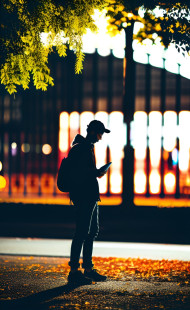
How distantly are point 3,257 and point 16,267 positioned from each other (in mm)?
958

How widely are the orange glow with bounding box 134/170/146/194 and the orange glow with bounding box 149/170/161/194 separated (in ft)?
1.94

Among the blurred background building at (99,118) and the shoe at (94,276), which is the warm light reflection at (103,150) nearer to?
the blurred background building at (99,118)

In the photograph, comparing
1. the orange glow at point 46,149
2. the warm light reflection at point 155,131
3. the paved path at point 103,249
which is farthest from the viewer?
the orange glow at point 46,149

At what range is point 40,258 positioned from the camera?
790 centimetres

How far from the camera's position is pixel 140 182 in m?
28.9

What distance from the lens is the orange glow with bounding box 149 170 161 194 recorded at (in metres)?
26.5

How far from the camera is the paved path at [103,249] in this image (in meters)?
8.41

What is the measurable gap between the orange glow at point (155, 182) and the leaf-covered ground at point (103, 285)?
18783mm

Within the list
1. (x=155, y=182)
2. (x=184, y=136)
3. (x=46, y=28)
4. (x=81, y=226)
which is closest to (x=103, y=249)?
(x=81, y=226)

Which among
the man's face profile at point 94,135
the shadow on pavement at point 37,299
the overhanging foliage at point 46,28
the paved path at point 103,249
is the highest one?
the overhanging foliage at point 46,28

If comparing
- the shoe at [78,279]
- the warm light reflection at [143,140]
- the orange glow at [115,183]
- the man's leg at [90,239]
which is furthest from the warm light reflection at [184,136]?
the shoe at [78,279]

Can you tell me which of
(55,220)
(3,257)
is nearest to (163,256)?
(3,257)

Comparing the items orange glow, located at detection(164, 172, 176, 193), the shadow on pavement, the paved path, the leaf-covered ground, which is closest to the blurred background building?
orange glow, located at detection(164, 172, 176, 193)

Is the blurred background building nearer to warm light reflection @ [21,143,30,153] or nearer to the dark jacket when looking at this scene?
warm light reflection @ [21,143,30,153]
